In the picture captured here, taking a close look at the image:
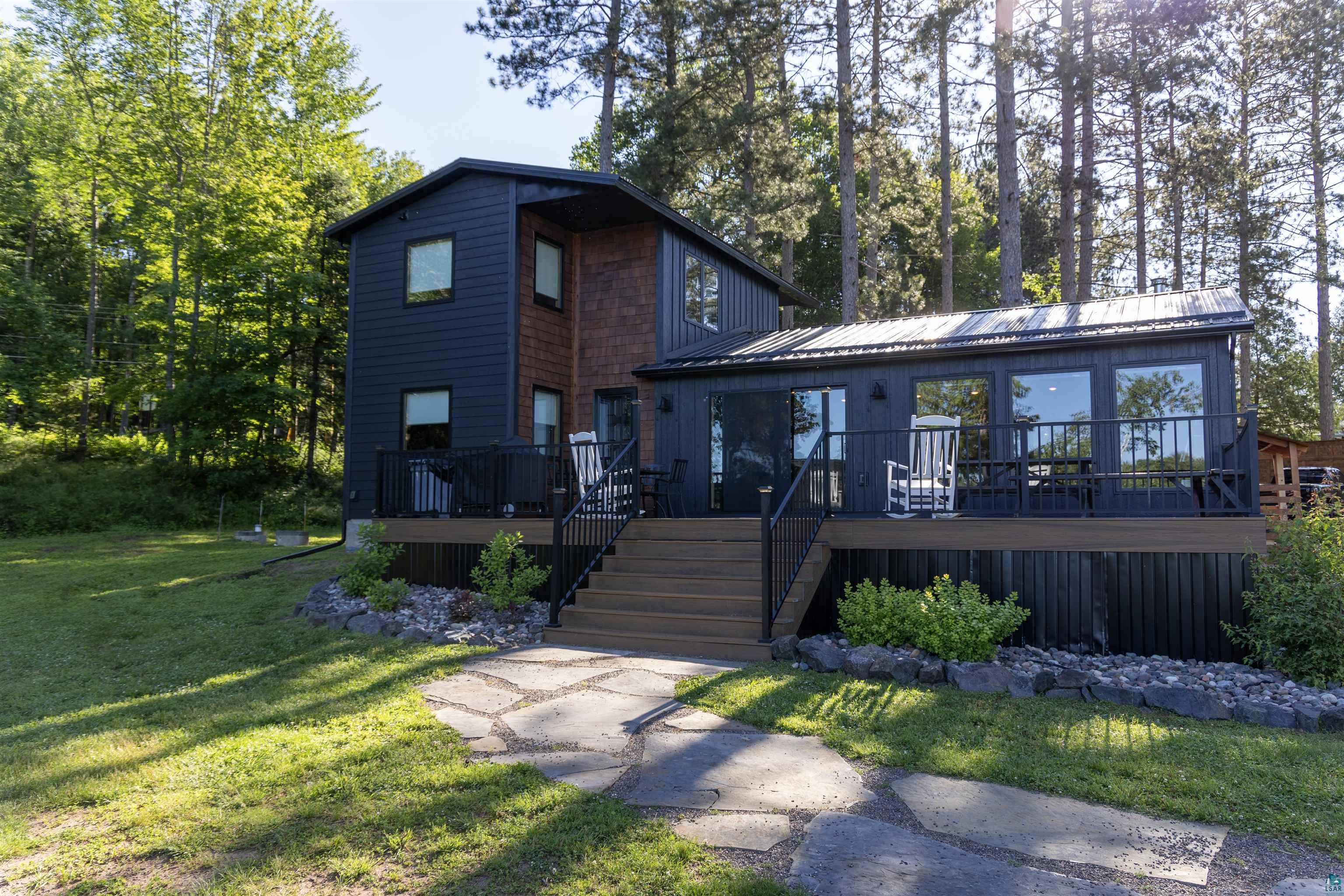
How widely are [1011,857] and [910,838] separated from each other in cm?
34

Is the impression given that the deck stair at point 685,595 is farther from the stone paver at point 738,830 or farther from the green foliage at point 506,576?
the stone paver at point 738,830

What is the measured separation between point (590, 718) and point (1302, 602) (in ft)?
16.1

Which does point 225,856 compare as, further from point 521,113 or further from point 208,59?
point 208,59

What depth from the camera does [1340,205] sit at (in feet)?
68.8

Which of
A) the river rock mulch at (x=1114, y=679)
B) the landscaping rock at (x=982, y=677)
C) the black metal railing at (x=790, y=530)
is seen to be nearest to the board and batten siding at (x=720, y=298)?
the black metal railing at (x=790, y=530)

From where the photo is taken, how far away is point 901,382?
31.9 feet

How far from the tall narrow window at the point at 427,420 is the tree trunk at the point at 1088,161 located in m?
10.4

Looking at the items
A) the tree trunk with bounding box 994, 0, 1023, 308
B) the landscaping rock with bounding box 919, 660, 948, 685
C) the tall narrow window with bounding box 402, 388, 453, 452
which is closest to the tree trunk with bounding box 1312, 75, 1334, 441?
the tree trunk with bounding box 994, 0, 1023, 308

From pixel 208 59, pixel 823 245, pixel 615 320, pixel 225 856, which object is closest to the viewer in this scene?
pixel 225 856

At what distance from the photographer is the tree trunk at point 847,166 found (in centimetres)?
1609

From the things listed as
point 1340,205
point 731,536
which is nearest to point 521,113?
point 731,536

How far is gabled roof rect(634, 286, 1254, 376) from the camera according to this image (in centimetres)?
854

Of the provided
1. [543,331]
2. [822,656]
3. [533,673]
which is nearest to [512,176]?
[543,331]

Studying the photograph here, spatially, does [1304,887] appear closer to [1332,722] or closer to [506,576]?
[1332,722]
